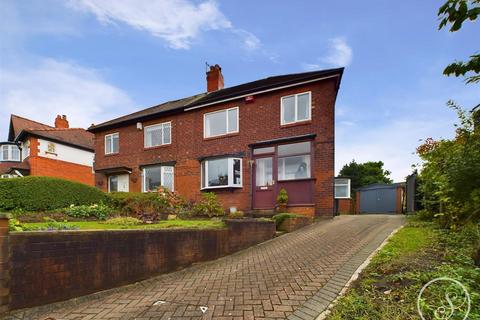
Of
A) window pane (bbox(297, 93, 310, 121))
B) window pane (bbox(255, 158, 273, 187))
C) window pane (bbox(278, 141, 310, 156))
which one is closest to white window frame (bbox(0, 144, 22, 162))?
window pane (bbox(255, 158, 273, 187))

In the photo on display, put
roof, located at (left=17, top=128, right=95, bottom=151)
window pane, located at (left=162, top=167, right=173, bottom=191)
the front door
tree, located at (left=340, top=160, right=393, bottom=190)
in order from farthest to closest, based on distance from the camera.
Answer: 1. tree, located at (left=340, top=160, right=393, bottom=190)
2. roof, located at (left=17, top=128, right=95, bottom=151)
3. window pane, located at (left=162, top=167, right=173, bottom=191)
4. the front door

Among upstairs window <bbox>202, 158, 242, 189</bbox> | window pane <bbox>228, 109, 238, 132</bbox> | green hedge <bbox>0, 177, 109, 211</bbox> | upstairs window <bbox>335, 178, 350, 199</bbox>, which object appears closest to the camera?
green hedge <bbox>0, 177, 109, 211</bbox>

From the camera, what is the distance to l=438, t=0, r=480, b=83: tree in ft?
8.89

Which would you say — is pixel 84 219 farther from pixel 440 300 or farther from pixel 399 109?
pixel 399 109

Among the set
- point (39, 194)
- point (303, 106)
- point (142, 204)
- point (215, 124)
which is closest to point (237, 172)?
point (215, 124)

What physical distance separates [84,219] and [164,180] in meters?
7.24

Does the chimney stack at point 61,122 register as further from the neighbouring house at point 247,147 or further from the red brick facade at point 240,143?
the neighbouring house at point 247,147

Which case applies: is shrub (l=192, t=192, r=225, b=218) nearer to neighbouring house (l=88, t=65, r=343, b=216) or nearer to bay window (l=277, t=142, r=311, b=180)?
neighbouring house (l=88, t=65, r=343, b=216)

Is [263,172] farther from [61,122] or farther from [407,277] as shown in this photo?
[61,122]

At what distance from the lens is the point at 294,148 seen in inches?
495

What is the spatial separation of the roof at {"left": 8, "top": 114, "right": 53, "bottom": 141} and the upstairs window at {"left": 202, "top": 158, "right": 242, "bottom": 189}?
2303 centimetres

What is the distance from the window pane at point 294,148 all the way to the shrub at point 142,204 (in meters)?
5.38

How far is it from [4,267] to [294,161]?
1061cm

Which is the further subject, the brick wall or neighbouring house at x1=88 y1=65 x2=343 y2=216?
neighbouring house at x1=88 y1=65 x2=343 y2=216
